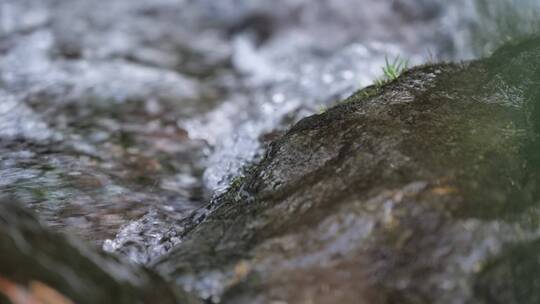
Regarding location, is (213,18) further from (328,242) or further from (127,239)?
(328,242)

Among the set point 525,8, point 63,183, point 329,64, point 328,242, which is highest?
point 329,64

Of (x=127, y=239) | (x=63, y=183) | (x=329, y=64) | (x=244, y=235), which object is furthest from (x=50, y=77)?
(x=244, y=235)

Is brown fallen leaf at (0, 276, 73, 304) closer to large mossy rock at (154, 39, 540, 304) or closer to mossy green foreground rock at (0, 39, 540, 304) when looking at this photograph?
mossy green foreground rock at (0, 39, 540, 304)

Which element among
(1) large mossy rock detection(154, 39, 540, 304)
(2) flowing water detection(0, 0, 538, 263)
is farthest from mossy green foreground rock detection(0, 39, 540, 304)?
(2) flowing water detection(0, 0, 538, 263)

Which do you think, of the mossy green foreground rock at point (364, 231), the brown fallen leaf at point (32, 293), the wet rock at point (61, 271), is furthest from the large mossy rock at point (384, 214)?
the brown fallen leaf at point (32, 293)

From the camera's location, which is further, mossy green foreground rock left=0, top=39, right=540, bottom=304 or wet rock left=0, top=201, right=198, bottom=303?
mossy green foreground rock left=0, top=39, right=540, bottom=304

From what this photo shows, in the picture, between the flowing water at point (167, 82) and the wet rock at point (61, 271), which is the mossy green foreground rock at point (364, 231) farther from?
the flowing water at point (167, 82)
